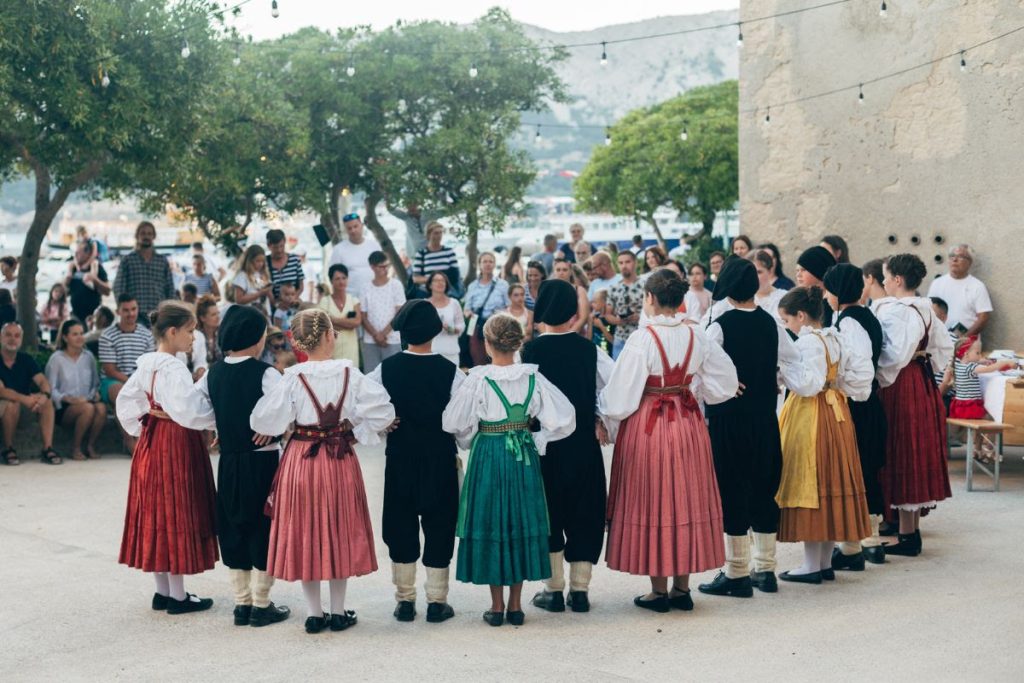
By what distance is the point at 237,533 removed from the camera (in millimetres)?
5605

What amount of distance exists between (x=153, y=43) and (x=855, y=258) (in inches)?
302

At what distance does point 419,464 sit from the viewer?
5.62 meters

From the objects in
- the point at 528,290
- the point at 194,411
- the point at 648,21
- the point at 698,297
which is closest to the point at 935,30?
the point at 698,297

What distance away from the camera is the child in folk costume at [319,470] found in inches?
211

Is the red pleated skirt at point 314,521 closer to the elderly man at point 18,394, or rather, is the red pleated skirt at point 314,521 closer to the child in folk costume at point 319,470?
the child in folk costume at point 319,470

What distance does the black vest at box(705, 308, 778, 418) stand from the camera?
19.7 ft

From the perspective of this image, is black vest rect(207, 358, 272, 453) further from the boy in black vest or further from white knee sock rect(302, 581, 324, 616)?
white knee sock rect(302, 581, 324, 616)

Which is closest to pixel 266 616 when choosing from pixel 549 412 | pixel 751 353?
pixel 549 412

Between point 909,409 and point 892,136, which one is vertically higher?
point 892,136

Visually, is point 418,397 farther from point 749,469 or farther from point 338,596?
point 749,469

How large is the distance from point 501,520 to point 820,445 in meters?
1.82

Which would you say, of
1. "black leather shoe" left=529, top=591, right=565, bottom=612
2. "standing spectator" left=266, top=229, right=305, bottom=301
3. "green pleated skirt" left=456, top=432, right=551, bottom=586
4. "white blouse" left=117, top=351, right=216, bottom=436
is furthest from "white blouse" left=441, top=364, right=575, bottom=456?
"standing spectator" left=266, top=229, right=305, bottom=301

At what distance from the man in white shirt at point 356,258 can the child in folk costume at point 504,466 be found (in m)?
6.10

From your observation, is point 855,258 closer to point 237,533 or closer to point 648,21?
point 237,533
